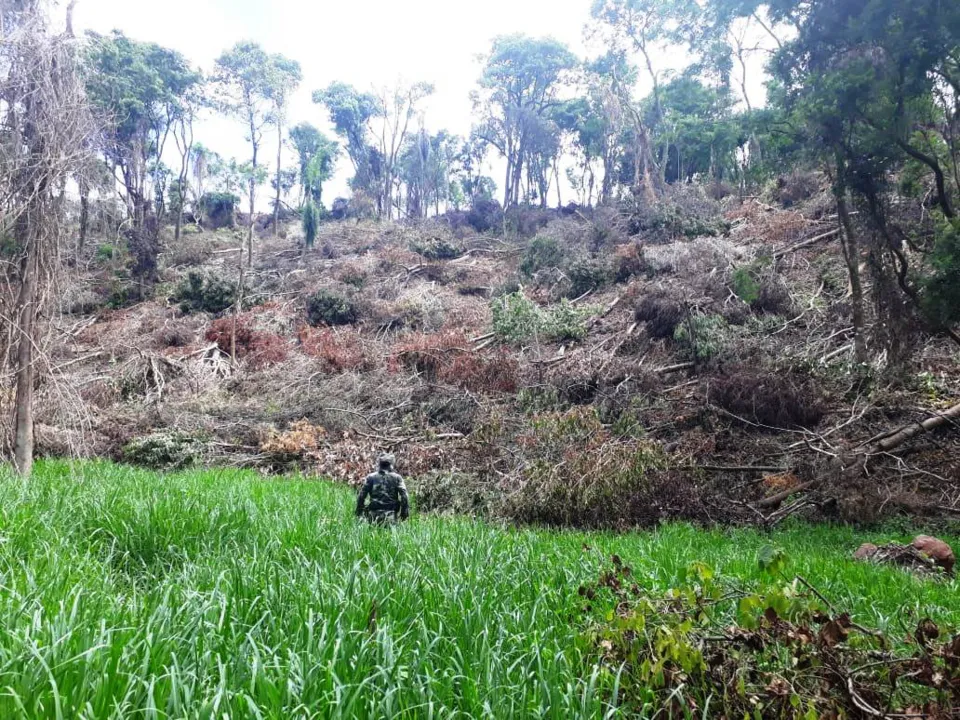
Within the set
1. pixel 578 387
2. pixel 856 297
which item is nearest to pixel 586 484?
pixel 578 387

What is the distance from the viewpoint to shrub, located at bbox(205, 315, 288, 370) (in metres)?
17.9

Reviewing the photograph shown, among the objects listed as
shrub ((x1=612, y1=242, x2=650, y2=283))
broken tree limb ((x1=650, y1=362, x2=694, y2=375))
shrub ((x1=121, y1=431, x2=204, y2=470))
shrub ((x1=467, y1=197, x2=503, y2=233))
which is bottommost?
shrub ((x1=121, y1=431, x2=204, y2=470))

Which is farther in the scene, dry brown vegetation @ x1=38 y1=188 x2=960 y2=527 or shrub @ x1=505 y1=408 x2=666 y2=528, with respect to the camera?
dry brown vegetation @ x1=38 y1=188 x2=960 y2=527

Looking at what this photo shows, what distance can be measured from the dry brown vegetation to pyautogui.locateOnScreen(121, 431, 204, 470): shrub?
49 cm

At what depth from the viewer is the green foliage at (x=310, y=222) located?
1161 inches

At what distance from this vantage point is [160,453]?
11.4m

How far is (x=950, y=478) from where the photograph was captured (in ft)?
27.0

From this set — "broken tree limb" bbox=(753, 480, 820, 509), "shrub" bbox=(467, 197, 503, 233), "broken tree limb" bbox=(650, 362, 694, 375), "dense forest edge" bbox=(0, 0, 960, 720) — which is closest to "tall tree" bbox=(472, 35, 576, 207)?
"shrub" bbox=(467, 197, 503, 233)

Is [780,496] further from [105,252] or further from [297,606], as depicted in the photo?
[105,252]

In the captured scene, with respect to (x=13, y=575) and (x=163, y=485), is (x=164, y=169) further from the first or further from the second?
(x=13, y=575)

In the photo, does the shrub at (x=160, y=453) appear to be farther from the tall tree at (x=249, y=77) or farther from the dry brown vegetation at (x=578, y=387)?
the tall tree at (x=249, y=77)

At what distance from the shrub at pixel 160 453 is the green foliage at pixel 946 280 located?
11.9 metres

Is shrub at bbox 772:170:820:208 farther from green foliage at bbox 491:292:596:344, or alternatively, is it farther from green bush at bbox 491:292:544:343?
green bush at bbox 491:292:544:343

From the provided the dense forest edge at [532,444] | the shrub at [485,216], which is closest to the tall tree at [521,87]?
the shrub at [485,216]
